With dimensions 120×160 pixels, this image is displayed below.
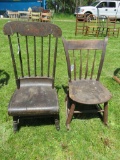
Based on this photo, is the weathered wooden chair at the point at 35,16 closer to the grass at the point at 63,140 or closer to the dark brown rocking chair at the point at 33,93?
the grass at the point at 63,140

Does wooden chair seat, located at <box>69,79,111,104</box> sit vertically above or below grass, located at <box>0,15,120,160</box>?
above

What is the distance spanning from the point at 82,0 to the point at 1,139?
2422cm

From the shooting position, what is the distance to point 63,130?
2689 millimetres

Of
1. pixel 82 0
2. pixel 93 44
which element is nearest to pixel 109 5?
pixel 82 0

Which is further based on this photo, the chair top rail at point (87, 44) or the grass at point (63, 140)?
the chair top rail at point (87, 44)

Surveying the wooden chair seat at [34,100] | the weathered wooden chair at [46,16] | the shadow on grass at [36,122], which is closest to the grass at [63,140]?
the shadow on grass at [36,122]

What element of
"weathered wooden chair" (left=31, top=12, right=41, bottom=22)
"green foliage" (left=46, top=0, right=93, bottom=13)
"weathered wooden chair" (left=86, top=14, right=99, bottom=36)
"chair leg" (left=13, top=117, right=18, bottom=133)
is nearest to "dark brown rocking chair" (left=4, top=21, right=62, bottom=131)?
"chair leg" (left=13, top=117, right=18, bottom=133)

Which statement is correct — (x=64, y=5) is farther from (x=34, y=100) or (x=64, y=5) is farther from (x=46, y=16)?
(x=34, y=100)

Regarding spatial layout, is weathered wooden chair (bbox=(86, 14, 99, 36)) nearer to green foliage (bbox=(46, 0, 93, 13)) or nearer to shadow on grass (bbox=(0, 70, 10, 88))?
shadow on grass (bbox=(0, 70, 10, 88))

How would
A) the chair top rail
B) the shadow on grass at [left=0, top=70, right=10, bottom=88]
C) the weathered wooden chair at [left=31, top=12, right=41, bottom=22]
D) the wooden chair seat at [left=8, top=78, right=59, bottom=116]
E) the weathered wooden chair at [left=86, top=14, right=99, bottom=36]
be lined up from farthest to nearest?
the weathered wooden chair at [left=31, top=12, right=41, bottom=22] < the weathered wooden chair at [left=86, top=14, right=99, bottom=36] < the shadow on grass at [left=0, top=70, right=10, bottom=88] < the chair top rail < the wooden chair seat at [left=8, top=78, right=59, bottom=116]

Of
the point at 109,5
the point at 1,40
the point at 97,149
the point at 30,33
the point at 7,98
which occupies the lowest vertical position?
the point at 97,149

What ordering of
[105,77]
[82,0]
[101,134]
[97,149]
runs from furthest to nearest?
1. [82,0]
2. [105,77]
3. [101,134]
4. [97,149]

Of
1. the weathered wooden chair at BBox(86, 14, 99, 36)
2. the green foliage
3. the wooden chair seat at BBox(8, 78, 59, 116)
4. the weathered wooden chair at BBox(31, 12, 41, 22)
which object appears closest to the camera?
the wooden chair seat at BBox(8, 78, 59, 116)

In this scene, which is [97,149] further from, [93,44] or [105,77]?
[105,77]
